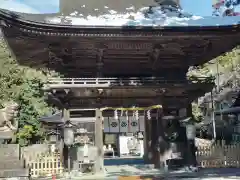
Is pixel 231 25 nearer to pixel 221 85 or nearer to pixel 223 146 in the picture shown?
pixel 223 146

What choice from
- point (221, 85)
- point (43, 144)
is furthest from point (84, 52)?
point (221, 85)

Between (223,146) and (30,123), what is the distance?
22883 millimetres

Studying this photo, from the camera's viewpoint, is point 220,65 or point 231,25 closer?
point 231,25

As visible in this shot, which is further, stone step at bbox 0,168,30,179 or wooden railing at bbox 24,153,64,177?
wooden railing at bbox 24,153,64,177

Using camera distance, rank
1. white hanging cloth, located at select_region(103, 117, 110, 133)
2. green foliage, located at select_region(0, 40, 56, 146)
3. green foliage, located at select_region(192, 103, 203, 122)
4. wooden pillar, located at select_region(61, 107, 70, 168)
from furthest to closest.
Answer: green foliage, located at select_region(192, 103, 203, 122), green foliage, located at select_region(0, 40, 56, 146), white hanging cloth, located at select_region(103, 117, 110, 133), wooden pillar, located at select_region(61, 107, 70, 168)

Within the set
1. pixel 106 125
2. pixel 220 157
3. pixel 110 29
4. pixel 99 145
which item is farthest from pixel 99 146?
pixel 106 125

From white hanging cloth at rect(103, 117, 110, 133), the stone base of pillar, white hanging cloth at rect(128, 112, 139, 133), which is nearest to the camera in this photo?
the stone base of pillar

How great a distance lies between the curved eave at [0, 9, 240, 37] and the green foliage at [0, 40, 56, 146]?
53.9 ft

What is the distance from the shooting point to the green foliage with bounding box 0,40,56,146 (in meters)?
32.6

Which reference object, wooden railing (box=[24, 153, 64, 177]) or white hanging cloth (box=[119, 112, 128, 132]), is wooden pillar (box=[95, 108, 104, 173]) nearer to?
wooden railing (box=[24, 153, 64, 177])

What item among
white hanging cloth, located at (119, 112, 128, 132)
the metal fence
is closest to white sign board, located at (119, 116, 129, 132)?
white hanging cloth, located at (119, 112, 128, 132)

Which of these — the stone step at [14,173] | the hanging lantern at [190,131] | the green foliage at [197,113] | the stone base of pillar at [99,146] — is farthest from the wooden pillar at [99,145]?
the green foliage at [197,113]

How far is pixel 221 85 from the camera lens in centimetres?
4603

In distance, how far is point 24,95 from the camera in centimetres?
3547
